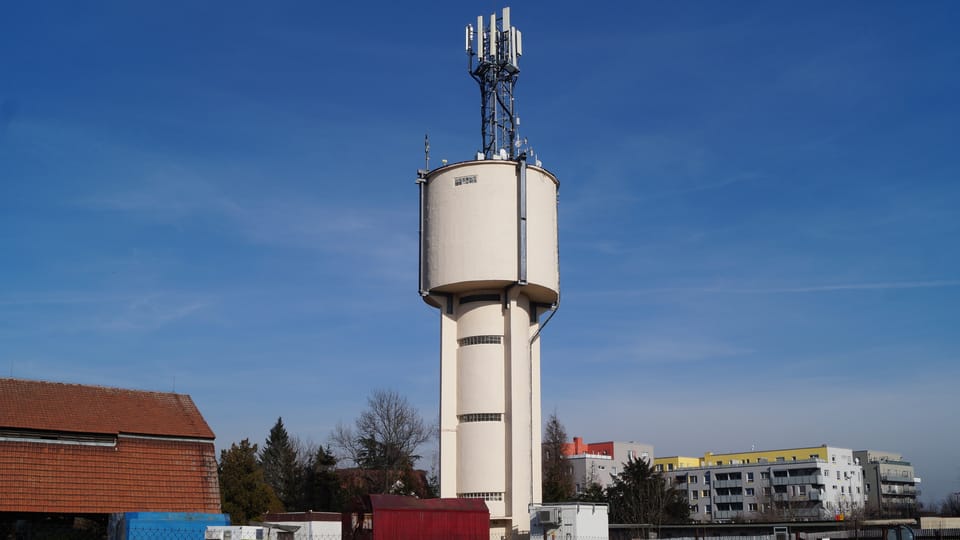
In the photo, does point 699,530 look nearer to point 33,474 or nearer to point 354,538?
point 354,538

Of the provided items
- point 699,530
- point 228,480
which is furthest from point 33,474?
point 699,530

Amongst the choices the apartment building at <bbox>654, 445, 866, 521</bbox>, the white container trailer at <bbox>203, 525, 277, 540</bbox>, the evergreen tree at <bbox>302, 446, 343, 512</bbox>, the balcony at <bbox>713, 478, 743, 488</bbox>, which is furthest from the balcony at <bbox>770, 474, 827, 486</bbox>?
the white container trailer at <bbox>203, 525, 277, 540</bbox>

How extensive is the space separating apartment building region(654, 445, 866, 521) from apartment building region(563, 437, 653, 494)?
8651mm

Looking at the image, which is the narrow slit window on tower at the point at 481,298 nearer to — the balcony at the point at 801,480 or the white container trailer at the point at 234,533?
the white container trailer at the point at 234,533

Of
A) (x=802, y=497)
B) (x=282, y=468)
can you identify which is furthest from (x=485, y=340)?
(x=802, y=497)

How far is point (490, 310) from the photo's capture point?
139 ft

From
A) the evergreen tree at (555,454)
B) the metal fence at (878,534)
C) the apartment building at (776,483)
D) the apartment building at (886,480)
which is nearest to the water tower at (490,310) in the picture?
the metal fence at (878,534)

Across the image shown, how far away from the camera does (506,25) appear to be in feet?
154

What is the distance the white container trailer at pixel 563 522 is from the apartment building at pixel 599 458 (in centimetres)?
7998

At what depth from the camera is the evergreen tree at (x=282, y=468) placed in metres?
63.3

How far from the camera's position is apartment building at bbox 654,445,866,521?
383 feet

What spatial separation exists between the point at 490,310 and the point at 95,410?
686 inches

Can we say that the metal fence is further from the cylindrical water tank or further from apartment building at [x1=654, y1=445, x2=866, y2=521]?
apartment building at [x1=654, y1=445, x2=866, y2=521]

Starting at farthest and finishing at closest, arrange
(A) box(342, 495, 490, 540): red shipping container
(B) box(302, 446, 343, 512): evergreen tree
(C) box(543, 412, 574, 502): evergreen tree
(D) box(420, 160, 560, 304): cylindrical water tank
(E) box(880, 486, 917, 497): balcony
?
(E) box(880, 486, 917, 497): balcony, (C) box(543, 412, 574, 502): evergreen tree, (B) box(302, 446, 343, 512): evergreen tree, (D) box(420, 160, 560, 304): cylindrical water tank, (A) box(342, 495, 490, 540): red shipping container
